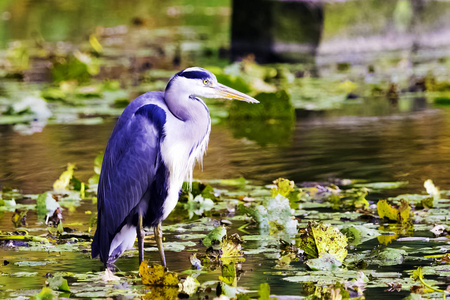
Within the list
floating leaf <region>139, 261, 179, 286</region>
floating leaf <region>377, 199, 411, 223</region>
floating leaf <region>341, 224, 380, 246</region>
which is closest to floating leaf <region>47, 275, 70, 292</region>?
floating leaf <region>139, 261, 179, 286</region>

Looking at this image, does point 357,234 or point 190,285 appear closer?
point 190,285

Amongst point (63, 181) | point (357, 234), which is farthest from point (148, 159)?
point (63, 181)

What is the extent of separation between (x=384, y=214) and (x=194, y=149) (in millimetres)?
1470

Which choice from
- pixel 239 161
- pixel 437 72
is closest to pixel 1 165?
pixel 239 161

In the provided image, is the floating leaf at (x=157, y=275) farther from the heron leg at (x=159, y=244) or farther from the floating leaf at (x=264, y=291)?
the floating leaf at (x=264, y=291)

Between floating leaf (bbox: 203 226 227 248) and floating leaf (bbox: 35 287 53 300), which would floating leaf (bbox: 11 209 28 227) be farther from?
floating leaf (bbox: 35 287 53 300)

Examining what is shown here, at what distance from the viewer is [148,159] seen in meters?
5.26

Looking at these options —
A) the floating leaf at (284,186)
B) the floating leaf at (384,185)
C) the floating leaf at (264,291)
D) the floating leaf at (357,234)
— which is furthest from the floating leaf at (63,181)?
the floating leaf at (264,291)

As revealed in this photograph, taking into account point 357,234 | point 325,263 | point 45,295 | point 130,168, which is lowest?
point 45,295

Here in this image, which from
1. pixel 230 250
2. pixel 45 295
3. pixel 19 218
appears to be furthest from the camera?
pixel 19 218

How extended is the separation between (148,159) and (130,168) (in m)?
0.10

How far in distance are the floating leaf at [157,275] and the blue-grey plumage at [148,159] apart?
0.34 m

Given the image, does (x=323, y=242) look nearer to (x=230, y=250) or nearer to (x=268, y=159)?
(x=230, y=250)

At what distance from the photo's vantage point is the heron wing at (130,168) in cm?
524
